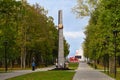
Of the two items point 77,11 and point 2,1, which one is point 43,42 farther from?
point 2,1

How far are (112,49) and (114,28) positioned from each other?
711 cm

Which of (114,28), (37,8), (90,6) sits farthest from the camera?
(37,8)

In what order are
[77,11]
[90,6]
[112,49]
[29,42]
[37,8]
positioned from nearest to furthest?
[112,49] → [90,6] → [77,11] → [29,42] → [37,8]

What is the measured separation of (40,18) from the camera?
8619 centimetres

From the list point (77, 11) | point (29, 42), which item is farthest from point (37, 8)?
point (77, 11)

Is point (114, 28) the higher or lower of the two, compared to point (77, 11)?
lower

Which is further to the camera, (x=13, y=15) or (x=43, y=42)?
(x=43, y=42)

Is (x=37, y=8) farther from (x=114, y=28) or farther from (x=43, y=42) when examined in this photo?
(x=114, y=28)

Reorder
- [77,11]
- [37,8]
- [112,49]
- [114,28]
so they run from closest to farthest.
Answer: [114,28] < [112,49] < [77,11] < [37,8]

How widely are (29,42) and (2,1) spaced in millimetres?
44988

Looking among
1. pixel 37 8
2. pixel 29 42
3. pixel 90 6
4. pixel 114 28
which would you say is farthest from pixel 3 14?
pixel 37 8

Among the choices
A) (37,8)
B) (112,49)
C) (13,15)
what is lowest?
(112,49)

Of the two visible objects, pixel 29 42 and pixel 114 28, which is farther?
pixel 29 42

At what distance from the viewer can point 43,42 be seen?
8638 cm
